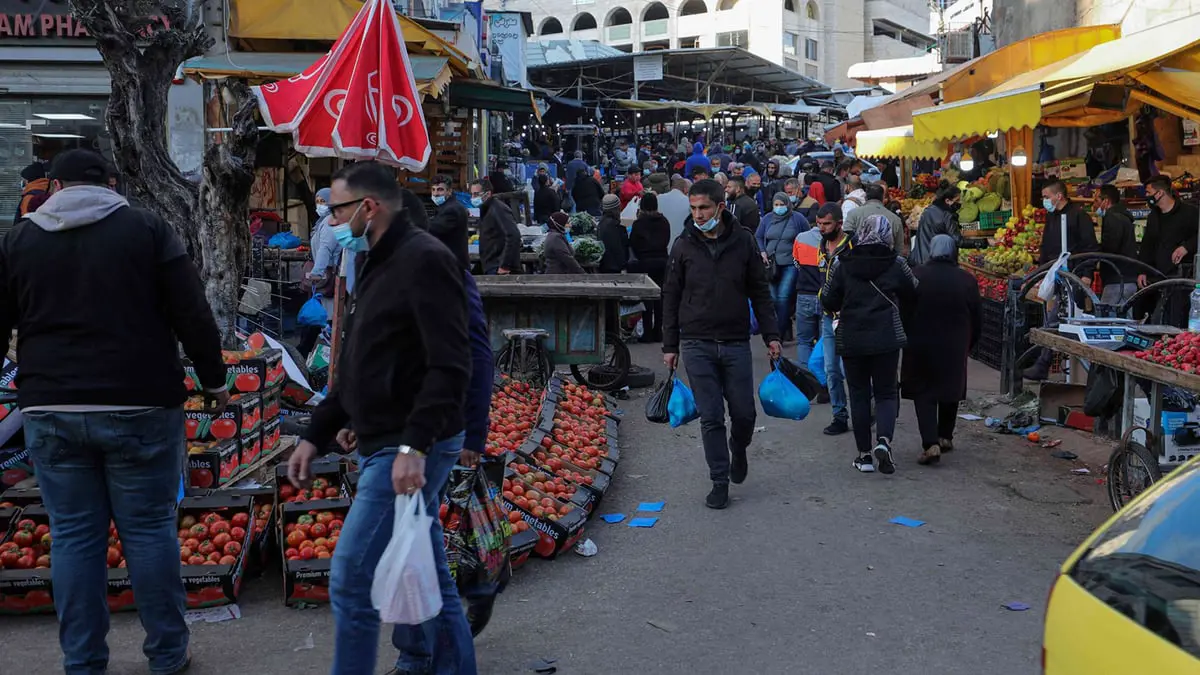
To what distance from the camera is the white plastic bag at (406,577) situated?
12.0 feet

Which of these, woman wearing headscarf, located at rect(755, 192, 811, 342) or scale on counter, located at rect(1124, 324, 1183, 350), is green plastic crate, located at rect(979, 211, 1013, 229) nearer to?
woman wearing headscarf, located at rect(755, 192, 811, 342)

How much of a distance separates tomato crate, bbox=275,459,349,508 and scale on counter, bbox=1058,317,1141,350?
4700 millimetres

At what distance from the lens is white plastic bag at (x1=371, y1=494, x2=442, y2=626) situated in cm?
364

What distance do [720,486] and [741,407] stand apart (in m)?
0.52

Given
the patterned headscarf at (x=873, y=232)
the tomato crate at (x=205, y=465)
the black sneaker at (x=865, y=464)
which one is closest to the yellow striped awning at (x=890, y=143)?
the patterned headscarf at (x=873, y=232)

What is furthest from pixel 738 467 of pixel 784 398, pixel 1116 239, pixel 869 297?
pixel 1116 239

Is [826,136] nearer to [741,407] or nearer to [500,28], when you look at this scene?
[500,28]

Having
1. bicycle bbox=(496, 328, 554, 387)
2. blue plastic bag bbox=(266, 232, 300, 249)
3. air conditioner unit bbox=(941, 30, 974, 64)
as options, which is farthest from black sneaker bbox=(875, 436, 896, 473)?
air conditioner unit bbox=(941, 30, 974, 64)

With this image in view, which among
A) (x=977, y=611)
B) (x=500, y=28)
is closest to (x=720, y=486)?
(x=977, y=611)

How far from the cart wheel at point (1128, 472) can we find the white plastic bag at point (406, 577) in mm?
4697

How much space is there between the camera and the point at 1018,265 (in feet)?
43.9

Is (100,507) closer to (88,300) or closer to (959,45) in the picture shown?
(88,300)

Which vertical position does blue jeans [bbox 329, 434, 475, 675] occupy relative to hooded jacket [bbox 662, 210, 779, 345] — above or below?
below

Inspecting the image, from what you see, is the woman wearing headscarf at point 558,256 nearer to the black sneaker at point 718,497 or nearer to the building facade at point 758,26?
the black sneaker at point 718,497
